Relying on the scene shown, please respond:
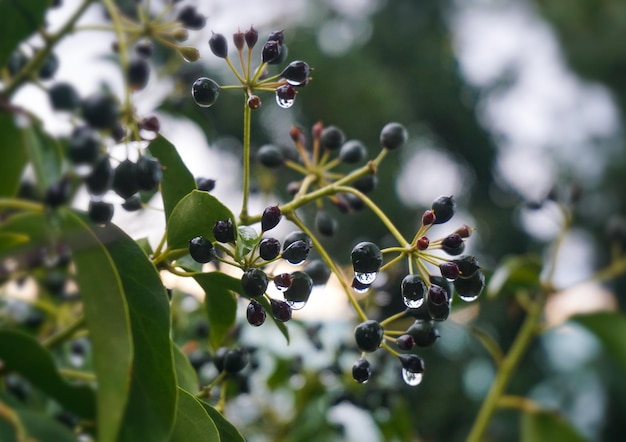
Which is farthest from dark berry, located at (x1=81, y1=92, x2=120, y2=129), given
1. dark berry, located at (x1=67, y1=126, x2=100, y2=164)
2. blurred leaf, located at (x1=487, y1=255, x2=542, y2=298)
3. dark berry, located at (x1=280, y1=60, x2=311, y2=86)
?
blurred leaf, located at (x1=487, y1=255, x2=542, y2=298)

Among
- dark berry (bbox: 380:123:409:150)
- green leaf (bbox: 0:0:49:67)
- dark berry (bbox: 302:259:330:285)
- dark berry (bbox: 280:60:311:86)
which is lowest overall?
dark berry (bbox: 302:259:330:285)

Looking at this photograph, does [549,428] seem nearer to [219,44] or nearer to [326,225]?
[326,225]

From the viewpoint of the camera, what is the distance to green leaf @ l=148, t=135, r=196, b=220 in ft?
1.35

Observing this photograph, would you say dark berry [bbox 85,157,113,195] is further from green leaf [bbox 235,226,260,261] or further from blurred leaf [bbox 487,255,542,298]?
blurred leaf [bbox 487,255,542,298]

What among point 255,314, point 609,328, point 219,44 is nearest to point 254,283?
point 255,314

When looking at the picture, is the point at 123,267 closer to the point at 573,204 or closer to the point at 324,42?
the point at 573,204

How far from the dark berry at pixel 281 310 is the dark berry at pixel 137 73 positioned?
124mm

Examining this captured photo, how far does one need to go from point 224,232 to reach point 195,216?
3 cm

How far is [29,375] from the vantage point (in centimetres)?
48

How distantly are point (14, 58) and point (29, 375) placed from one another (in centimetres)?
25

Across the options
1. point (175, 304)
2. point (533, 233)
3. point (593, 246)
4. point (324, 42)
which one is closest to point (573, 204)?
point (175, 304)

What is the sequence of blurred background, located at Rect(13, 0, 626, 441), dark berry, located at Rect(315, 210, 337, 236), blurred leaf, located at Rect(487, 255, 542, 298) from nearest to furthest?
dark berry, located at Rect(315, 210, 337, 236), blurred leaf, located at Rect(487, 255, 542, 298), blurred background, located at Rect(13, 0, 626, 441)

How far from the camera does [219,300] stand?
443 mm

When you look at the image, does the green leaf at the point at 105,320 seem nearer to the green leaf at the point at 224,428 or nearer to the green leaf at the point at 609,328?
the green leaf at the point at 224,428
